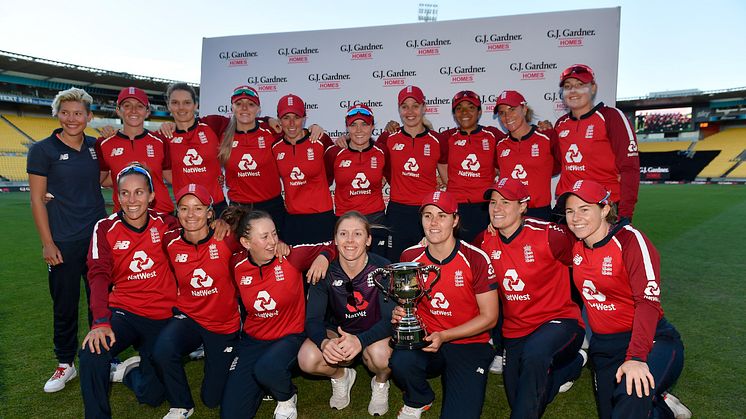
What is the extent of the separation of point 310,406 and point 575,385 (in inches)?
89.6

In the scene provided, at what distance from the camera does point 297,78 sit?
7156 millimetres

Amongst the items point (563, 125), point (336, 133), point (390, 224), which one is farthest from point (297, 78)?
point (563, 125)

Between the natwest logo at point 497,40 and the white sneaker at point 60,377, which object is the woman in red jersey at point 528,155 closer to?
the natwest logo at point 497,40

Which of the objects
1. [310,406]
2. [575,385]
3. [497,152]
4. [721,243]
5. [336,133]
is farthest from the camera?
[721,243]

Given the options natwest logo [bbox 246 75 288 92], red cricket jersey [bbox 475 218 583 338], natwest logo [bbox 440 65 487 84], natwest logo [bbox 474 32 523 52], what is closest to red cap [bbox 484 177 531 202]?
red cricket jersey [bbox 475 218 583 338]

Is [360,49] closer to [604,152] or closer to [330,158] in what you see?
[330,158]

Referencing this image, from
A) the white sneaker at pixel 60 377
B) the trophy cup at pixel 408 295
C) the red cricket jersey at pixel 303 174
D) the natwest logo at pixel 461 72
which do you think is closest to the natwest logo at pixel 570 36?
the natwest logo at pixel 461 72

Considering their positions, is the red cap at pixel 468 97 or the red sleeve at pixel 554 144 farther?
the red cap at pixel 468 97

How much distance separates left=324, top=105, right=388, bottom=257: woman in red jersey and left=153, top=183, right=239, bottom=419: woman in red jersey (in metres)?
1.50

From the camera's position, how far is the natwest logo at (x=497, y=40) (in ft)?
20.5

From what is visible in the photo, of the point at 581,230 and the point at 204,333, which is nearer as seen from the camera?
the point at 581,230

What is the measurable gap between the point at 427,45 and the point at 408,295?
4480mm

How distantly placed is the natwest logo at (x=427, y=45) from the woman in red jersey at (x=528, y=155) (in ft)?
7.14

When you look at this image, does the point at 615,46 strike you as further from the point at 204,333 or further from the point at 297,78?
the point at 204,333
